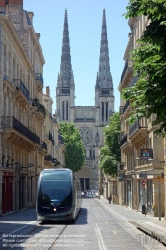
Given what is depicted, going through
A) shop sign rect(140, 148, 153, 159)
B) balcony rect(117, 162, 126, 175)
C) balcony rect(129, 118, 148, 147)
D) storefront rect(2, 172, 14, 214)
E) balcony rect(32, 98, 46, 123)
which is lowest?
storefront rect(2, 172, 14, 214)

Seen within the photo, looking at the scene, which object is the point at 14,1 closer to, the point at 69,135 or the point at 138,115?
the point at 138,115

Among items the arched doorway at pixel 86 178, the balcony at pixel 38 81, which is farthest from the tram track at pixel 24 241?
the arched doorway at pixel 86 178

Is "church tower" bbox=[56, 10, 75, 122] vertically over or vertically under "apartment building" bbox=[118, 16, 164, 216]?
over

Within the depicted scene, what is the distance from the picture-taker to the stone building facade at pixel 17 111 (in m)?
39.2

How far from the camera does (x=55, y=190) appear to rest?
2970 cm

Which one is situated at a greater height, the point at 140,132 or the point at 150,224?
the point at 140,132

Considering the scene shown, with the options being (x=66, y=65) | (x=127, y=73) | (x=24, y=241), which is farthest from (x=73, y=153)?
(x=24, y=241)

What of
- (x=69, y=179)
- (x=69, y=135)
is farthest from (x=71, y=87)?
(x=69, y=179)

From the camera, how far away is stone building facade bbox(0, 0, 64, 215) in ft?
129

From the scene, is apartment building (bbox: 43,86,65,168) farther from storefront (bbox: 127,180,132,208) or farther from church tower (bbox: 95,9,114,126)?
church tower (bbox: 95,9,114,126)

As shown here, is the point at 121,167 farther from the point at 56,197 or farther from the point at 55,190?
the point at 56,197

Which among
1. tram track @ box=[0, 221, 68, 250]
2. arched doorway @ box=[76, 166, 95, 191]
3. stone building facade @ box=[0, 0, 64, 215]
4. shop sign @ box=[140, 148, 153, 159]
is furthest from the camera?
arched doorway @ box=[76, 166, 95, 191]

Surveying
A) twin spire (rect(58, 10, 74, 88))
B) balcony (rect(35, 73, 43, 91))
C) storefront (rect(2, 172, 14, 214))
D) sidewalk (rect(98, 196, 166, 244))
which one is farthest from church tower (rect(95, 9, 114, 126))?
sidewalk (rect(98, 196, 166, 244))

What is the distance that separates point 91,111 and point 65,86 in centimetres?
1464
